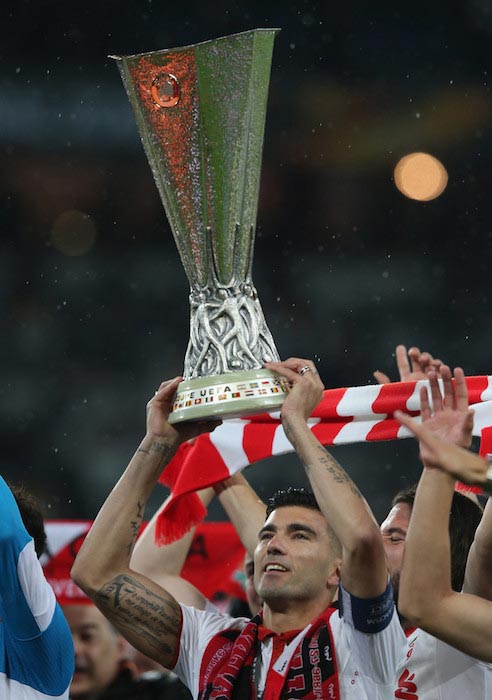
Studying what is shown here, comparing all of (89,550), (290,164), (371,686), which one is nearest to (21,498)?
(89,550)

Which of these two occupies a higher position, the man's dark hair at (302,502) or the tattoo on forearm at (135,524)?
the man's dark hair at (302,502)

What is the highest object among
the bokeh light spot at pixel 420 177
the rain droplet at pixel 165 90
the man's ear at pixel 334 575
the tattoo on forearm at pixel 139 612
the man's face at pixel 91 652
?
the bokeh light spot at pixel 420 177

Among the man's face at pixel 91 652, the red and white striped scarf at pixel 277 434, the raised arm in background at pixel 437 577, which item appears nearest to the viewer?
the raised arm in background at pixel 437 577

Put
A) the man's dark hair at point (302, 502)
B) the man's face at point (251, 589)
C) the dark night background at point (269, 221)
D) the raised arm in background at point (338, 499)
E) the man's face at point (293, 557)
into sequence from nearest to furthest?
the raised arm in background at point (338, 499)
the man's face at point (293, 557)
the man's dark hair at point (302, 502)
the man's face at point (251, 589)
the dark night background at point (269, 221)

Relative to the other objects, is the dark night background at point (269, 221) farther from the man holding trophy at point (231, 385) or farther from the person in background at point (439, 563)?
the man holding trophy at point (231, 385)

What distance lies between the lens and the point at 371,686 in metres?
2.65

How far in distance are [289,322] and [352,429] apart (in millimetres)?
6868

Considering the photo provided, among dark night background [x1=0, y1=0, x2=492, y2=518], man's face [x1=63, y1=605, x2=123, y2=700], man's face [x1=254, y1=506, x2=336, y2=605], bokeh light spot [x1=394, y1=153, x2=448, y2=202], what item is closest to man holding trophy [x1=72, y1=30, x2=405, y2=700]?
man's face [x1=254, y1=506, x2=336, y2=605]

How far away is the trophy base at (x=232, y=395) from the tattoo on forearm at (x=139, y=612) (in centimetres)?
52

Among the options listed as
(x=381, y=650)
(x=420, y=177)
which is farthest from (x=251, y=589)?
(x=420, y=177)

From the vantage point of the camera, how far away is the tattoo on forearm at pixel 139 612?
2842mm

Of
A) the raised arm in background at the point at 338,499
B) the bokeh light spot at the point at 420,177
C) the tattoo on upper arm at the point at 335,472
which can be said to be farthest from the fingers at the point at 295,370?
the bokeh light spot at the point at 420,177

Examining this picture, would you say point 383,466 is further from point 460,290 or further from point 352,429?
point 352,429

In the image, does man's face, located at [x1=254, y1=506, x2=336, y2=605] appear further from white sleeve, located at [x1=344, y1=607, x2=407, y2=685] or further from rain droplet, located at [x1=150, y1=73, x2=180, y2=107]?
rain droplet, located at [x1=150, y1=73, x2=180, y2=107]
